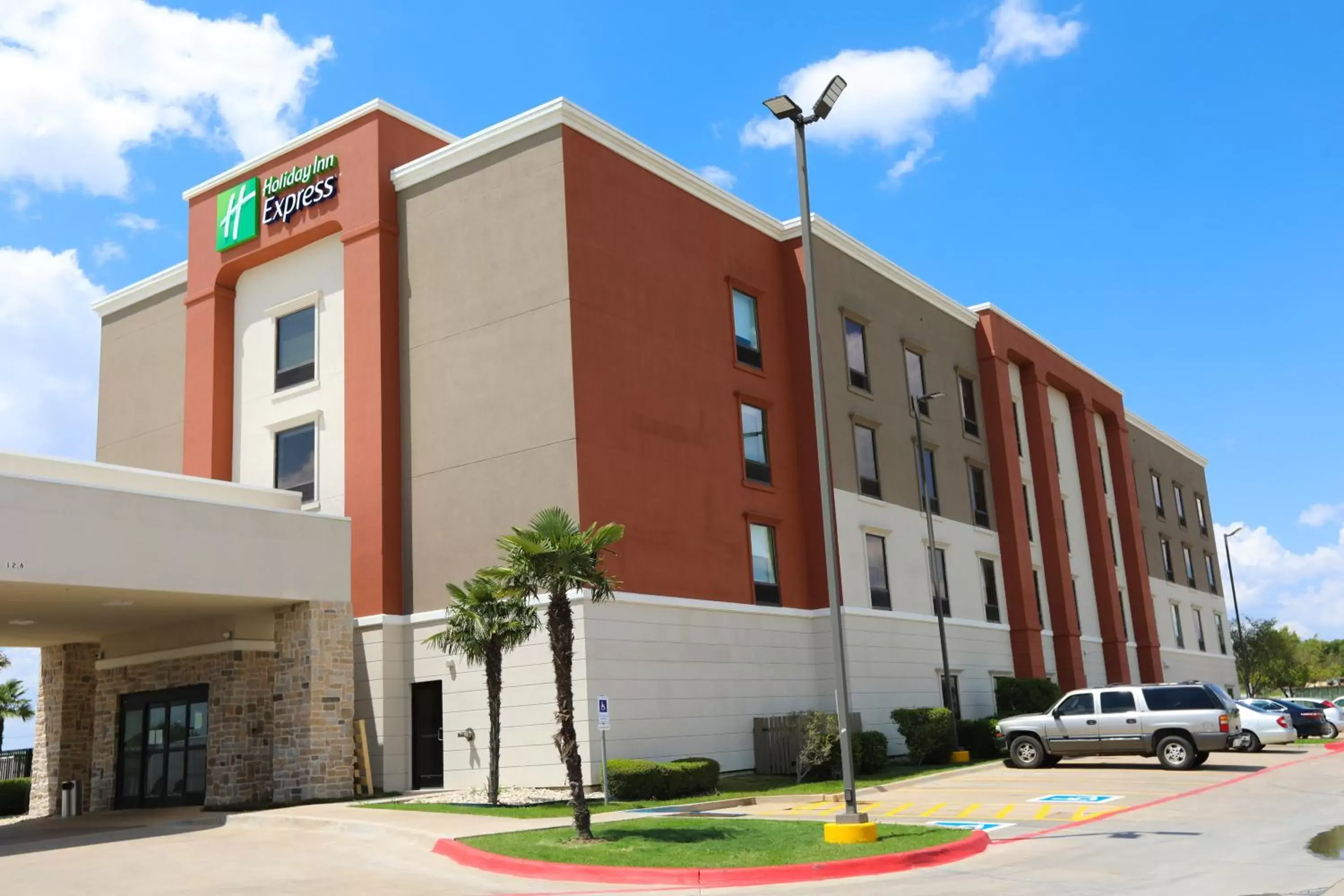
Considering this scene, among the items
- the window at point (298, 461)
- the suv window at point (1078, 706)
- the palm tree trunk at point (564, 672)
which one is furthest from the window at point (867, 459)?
the palm tree trunk at point (564, 672)

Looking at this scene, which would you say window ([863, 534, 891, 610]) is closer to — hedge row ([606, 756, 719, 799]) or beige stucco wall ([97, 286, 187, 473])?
hedge row ([606, 756, 719, 799])

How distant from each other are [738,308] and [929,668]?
13.2 m

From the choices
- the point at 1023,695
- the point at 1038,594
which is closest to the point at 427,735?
the point at 1023,695

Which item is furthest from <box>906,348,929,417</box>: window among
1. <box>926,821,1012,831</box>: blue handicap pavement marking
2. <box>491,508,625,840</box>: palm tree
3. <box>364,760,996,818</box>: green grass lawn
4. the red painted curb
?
the red painted curb

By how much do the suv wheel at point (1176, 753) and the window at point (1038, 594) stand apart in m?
17.0

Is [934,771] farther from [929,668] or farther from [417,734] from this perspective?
[417,734]

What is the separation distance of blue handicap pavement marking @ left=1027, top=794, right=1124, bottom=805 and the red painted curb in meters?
6.55

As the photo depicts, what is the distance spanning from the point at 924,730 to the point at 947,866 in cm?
1833

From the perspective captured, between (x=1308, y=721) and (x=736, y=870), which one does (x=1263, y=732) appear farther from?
(x=736, y=870)

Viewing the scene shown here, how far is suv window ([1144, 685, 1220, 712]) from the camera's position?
27.8 m

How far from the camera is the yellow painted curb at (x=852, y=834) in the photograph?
1608 centimetres

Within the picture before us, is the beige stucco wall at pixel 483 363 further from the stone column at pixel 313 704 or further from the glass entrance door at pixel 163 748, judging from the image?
the glass entrance door at pixel 163 748

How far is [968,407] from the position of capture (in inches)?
1766

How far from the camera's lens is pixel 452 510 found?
96.1 ft
